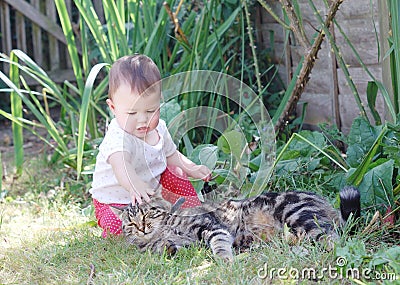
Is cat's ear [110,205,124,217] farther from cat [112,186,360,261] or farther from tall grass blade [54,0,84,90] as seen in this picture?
tall grass blade [54,0,84,90]

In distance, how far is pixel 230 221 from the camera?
230cm

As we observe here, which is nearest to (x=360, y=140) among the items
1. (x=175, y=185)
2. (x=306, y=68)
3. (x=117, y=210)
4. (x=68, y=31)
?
(x=306, y=68)

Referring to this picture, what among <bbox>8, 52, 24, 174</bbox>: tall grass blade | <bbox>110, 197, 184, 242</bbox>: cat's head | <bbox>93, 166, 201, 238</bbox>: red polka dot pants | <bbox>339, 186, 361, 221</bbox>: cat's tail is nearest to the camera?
<bbox>339, 186, 361, 221</bbox>: cat's tail

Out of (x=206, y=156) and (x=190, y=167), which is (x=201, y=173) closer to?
(x=190, y=167)

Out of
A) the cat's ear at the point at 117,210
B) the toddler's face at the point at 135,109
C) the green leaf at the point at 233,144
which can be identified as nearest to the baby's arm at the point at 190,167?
the green leaf at the point at 233,144

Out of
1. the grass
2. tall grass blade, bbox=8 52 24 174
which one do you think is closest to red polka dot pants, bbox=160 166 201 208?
the grass

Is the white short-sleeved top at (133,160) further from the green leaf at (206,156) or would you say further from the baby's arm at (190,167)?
the green leaf at (206,156)

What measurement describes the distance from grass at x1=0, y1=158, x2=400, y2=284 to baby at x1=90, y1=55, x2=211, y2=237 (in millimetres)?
175

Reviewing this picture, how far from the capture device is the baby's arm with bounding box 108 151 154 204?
2201mm

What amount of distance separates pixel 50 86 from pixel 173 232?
1.40 metres

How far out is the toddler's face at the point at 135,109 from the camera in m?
2.30

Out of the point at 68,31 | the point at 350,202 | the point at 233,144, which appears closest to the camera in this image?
the point at 350,202

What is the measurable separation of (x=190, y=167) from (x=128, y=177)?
41 centimetres

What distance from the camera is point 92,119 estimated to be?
3.48 meters
